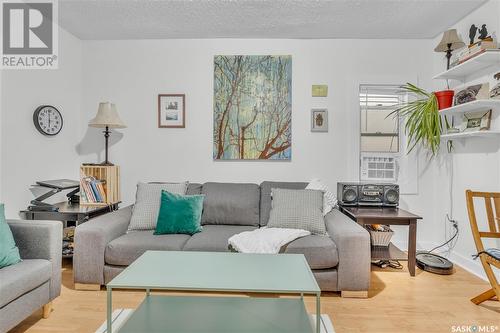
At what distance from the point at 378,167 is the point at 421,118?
710 millimetres

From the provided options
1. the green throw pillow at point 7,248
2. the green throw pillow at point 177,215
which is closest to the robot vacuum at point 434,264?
the green throw pillow at point 177,215

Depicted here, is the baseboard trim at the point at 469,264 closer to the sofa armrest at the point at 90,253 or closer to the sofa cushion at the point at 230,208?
the sofa cushion at the point at 230,208

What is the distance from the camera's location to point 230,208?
10.1 feet

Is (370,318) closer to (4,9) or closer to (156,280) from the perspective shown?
(156,280)

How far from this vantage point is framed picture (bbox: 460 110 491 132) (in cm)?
284

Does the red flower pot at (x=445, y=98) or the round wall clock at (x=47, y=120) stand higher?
the red flower pot at (x=445, y=98)

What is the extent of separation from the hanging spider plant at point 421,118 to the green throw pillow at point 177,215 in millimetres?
2383

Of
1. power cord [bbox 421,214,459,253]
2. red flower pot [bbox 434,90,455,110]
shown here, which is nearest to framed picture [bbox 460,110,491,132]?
red flower pot [bbox 434,90,455,110]

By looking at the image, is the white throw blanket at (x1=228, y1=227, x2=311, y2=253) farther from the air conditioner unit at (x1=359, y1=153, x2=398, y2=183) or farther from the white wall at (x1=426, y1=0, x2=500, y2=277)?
the white wall at (x1=426, y1=0, x2=500, y2=277)

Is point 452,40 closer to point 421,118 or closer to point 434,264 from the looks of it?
point 421,118

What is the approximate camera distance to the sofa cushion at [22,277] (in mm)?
1710

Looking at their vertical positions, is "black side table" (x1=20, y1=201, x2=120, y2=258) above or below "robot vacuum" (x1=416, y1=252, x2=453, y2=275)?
above

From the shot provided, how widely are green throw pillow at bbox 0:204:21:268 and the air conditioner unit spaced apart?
331cm

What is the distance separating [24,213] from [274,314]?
2.45m
